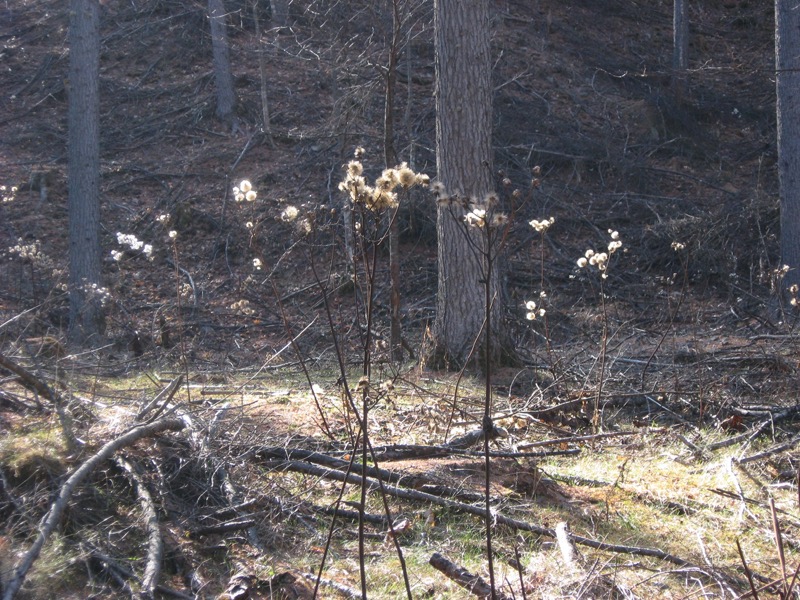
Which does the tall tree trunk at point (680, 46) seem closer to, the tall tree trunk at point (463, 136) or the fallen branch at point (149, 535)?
the tall tree trunk at point (463, 136)

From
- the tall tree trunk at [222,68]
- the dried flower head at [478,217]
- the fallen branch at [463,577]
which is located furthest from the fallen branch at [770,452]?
the tall tree trunk at [222,68]

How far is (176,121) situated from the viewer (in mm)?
17031

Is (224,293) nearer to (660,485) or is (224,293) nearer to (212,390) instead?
(212,390)

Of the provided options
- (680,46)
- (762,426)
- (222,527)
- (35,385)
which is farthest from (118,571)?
(680,46)

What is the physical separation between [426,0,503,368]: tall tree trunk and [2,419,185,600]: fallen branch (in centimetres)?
409

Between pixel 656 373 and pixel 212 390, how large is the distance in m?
3.71

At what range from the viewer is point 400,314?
9.88m

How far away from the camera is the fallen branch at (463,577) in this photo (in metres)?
2.90

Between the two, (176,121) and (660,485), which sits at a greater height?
(176,121)

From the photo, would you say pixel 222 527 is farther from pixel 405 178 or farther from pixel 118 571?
pixel 405 178

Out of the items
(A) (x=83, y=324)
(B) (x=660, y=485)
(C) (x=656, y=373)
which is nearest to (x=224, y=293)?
(A) (x=83, y=324)

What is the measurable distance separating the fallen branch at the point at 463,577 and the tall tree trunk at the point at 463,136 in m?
4.62

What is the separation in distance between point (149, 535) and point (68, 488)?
1.24ft

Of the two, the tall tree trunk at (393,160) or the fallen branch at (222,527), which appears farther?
the tall tree trunk at (393,160)
